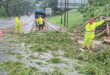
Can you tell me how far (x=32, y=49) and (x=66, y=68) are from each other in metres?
6.97

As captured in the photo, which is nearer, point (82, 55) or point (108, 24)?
point (82, 55)

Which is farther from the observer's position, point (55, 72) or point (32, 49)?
point (32, 49)

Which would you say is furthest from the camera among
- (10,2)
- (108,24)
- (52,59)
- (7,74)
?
(10,2)

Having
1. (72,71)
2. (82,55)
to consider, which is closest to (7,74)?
(72,71)

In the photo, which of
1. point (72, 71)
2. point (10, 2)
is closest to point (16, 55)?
point (72, 71)

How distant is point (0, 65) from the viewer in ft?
50.5

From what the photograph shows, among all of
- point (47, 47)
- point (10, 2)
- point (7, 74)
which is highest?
point (7, 74)

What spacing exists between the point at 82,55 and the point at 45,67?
3845 millimetres

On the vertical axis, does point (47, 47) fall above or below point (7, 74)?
below

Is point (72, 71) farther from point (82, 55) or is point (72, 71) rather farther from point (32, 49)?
point (32, 49)

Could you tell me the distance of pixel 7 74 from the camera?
529 inches

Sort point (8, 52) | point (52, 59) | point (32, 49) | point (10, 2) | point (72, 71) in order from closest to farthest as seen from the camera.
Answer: point (72, 71) < point (52, 59) < point (8, 52) < point (32, 49) < point (10, 2)

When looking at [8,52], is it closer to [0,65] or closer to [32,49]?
[32,49]

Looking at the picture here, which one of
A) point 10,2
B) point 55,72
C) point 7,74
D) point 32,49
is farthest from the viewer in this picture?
point 10,2
